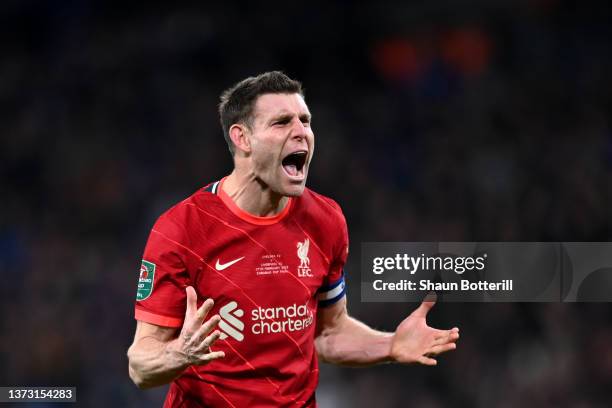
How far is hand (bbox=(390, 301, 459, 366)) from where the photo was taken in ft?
10.1

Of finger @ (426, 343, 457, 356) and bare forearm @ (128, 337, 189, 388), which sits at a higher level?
finger @ (426, 343, 457, 356)

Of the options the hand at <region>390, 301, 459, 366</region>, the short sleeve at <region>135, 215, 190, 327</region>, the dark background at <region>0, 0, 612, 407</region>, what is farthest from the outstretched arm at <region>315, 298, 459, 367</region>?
the dark background at <region>0, 0, 612, 407</region>

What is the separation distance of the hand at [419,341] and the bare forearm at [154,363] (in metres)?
0.94

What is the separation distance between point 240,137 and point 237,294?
0.61 meters

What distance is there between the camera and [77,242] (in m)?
6.84

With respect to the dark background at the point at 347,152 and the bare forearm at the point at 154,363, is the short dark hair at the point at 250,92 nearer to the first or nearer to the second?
the bare forearm at the point at 154,363

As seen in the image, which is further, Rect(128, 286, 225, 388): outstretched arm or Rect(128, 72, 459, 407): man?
Rect(128, 72, 459, 407): man

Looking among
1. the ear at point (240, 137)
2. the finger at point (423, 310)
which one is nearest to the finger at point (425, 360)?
the finger at point (423, 310)

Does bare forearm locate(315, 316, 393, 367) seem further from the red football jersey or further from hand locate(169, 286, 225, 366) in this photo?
hand locate(169, 286, 225, 366)

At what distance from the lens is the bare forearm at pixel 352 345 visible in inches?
128

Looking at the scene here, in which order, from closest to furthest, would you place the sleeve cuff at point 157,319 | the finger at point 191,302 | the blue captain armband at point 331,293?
the finger at point 191,302 < the sleeve cuff at point 157,319 < the blue captain armband at point 331,293

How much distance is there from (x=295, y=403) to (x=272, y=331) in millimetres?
281

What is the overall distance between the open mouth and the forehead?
0.52 feet

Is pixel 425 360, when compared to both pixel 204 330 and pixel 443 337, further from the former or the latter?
pixel 204 330
